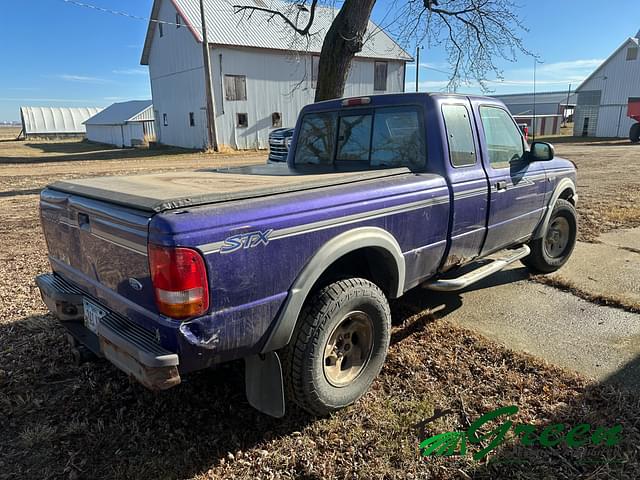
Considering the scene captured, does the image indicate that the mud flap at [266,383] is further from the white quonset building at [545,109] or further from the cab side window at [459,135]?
the white quonset building at [545,109]

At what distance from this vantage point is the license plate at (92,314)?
8.75ft

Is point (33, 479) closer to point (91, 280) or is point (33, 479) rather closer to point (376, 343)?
point (91, 280)

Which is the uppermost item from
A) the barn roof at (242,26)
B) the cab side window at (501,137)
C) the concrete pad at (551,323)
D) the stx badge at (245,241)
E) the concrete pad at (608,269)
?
the barn roof at (242,26)

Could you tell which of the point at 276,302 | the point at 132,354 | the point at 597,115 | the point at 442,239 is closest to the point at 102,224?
the point at 132,354

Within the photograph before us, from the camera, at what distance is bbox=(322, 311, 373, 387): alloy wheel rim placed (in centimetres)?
286

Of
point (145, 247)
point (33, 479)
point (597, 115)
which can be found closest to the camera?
point (145, 247)

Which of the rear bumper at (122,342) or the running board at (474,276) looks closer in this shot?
the rear bumper at (122,342)

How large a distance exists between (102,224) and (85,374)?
57.2 inches

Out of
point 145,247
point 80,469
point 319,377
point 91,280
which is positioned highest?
point 145,247

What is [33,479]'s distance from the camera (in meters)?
2.40

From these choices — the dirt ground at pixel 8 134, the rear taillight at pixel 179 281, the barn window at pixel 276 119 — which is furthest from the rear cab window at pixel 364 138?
the dirt ground at pixel 8 134

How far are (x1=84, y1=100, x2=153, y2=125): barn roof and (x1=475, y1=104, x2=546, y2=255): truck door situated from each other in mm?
37427

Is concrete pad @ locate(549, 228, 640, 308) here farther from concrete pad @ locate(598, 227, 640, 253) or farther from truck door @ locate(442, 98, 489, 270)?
truck door @ locate(442, 98, 489, 270)

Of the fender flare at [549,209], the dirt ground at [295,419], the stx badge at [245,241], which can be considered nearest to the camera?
the stx badge at [245,241]
